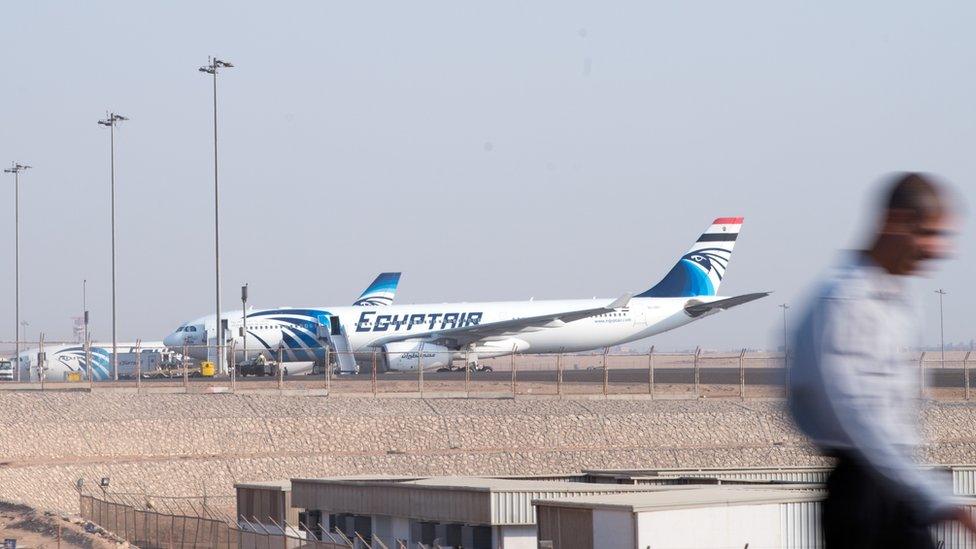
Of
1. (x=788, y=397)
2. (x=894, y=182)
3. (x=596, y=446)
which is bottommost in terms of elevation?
(x=596, y=446)

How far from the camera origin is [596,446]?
3341 cm

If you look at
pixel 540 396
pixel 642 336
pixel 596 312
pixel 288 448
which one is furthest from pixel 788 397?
pixel 642 336

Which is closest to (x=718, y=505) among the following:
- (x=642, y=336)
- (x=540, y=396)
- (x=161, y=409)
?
(x=161, y=409)

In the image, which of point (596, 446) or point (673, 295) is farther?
point (673, 295)

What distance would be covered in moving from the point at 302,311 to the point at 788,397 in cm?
5319

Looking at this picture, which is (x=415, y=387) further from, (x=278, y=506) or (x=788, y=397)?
(x=788, y=397)

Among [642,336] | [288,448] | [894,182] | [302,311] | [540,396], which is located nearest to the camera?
[894,182]

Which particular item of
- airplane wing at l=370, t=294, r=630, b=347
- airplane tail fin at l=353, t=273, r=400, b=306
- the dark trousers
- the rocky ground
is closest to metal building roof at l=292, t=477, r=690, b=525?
the rocky ground

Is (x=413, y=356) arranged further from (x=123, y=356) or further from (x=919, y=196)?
(x=919, y=196)

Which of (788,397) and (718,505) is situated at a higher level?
(788,397)

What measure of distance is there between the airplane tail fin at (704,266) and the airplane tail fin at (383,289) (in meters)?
14.5

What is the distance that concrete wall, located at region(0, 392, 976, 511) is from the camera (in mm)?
28906

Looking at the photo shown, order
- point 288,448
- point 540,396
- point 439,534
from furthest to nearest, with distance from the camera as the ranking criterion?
1. point 540,396
2. point 288,448
3. point 439,534

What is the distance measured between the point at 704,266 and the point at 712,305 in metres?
3.14
